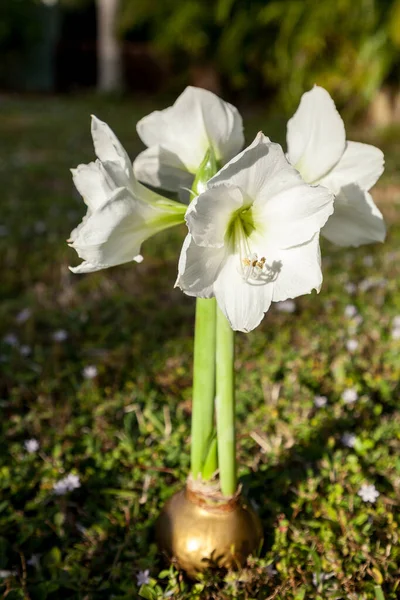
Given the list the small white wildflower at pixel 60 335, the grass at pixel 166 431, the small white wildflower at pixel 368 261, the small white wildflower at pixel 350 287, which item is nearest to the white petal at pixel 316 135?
the grass at pixel 166 431

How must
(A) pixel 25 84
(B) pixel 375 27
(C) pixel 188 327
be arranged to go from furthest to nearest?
(A) pixel 25 84 < (B) pixel 375 27 < (C) pixel 188 327

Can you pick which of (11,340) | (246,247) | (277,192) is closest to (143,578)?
(246,247)

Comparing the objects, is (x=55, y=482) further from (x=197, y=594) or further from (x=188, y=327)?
(x=188, y=327)

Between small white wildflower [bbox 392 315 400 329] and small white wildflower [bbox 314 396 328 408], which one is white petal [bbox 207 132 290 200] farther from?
small white wildflower [bbox 392 315 400 329]

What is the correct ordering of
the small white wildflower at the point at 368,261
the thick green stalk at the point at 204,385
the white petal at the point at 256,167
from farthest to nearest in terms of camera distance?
1. the small white wildflower at the point at 368,261
2. the thick green stalk at the point at 204,385
3. the white petal at the point at 256,167

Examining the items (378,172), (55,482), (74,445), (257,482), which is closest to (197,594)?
(257,482)

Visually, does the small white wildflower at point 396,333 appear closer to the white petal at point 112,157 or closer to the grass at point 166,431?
the grass at point 166,431
